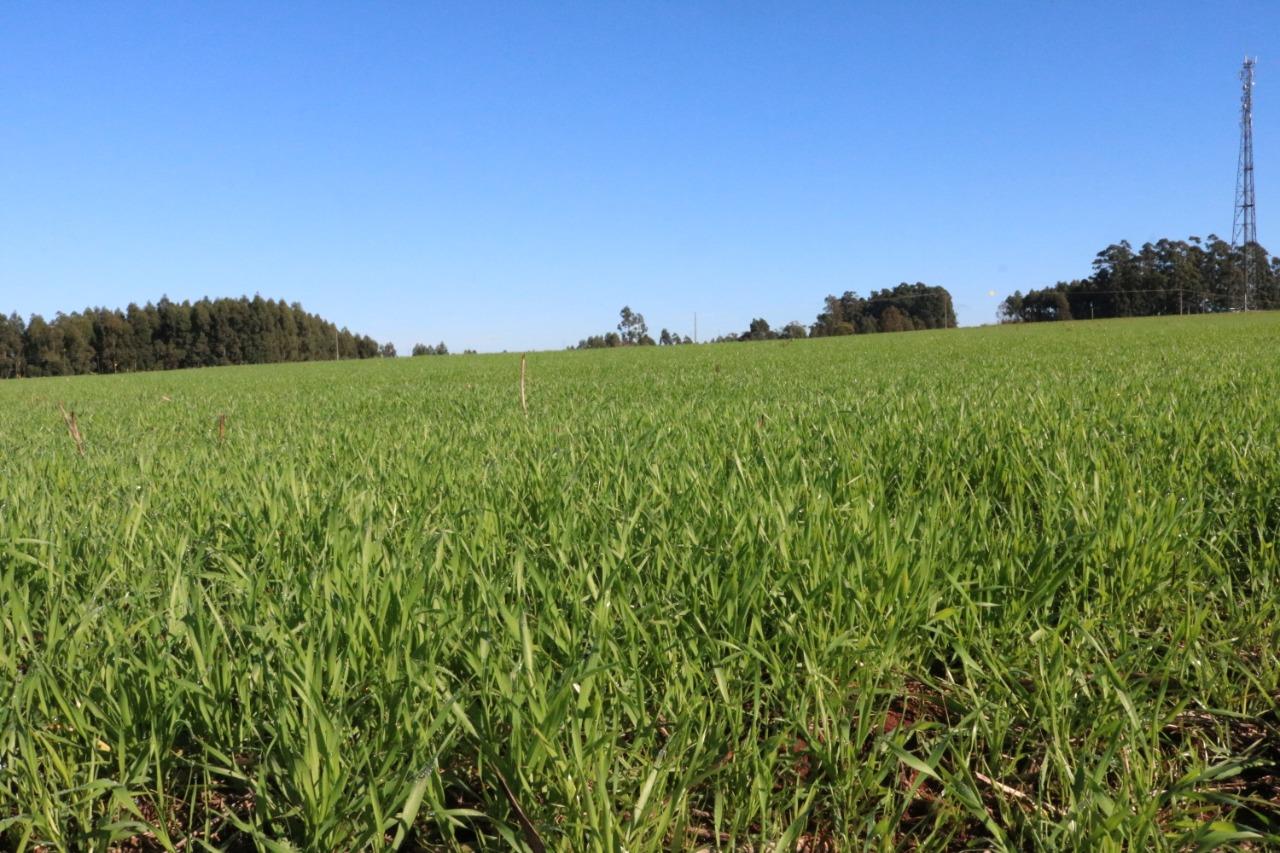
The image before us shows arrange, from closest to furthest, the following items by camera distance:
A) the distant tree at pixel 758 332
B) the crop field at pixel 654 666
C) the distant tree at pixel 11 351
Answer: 1. the crop field at pixel 654 666
2. the distant tree at pixel 758 332
3. the distant tree at pixel 11 351

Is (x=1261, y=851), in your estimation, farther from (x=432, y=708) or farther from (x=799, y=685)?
(x=432, y=708)

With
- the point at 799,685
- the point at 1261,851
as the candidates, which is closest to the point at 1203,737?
the point at 1261,851

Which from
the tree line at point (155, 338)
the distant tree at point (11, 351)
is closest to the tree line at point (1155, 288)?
the tree line at point (155, 338)

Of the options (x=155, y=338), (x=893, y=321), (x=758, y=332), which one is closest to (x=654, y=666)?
(x=758, y=332)

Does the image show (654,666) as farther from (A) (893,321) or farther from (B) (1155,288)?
(B) (1155,288)

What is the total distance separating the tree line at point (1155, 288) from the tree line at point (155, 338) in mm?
101421

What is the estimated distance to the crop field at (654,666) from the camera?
128 cm

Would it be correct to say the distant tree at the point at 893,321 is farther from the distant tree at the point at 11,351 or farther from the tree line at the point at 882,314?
the distant tree at the point at 11,351

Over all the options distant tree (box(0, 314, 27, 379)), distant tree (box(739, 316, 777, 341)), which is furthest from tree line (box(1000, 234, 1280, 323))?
distant tree (box(0, 314, 27, 379))

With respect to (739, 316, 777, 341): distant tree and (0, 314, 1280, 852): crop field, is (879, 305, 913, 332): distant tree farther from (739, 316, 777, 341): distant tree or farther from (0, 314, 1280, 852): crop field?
(0, 314, 1280, 852): crop field

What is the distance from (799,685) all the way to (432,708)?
779 millimetres

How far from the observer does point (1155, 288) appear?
105 metres

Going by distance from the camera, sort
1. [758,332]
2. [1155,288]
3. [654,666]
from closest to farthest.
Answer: [654,666]
[758,332]
[1155,288]

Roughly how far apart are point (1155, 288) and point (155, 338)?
446 ft
